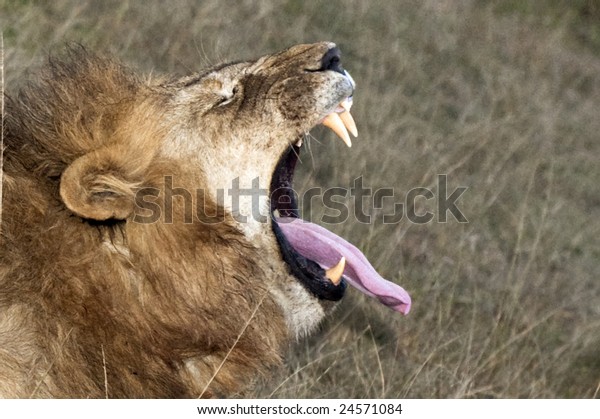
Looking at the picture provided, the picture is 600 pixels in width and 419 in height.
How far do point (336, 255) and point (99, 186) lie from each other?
43.3 inches

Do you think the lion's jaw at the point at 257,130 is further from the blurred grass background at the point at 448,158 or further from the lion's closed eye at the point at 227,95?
the blurred grass background at the point at 448,158

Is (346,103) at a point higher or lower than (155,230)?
higher

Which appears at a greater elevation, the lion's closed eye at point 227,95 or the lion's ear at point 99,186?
the lion's closed eye at point 227,95

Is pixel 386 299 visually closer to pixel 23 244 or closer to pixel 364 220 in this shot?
pixel 23 244

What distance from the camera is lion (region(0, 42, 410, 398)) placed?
3213 millimetres

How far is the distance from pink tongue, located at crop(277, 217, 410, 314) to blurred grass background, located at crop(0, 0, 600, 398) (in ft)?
2.21

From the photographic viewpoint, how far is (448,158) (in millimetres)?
7207

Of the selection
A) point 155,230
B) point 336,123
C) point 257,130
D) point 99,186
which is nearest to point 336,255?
point 336,123

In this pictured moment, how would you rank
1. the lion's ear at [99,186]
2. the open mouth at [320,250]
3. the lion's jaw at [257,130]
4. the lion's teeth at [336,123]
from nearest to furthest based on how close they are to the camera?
the lion's ear at [99,186] → the lion's jaw at [257,130] → the open mouth at [320,250] → the lion's teeth at [336,123]

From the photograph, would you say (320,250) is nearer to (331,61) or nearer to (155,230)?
(331,61)

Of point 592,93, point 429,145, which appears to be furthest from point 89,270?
point 592,93

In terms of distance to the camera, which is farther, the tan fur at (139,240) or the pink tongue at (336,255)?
the pink tongue at (336,255)

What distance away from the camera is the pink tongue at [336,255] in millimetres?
3959

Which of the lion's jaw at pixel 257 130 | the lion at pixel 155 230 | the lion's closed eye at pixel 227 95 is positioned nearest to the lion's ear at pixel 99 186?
the lion at pixel 155 230
